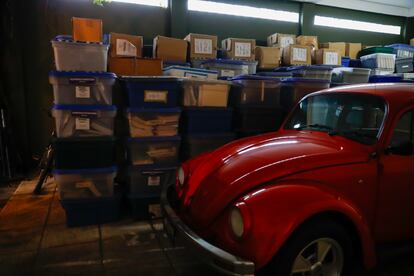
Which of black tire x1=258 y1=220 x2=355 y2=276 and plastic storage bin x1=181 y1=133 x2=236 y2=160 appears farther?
plastic storage bin x1=181 y1=133 x2=236 y2=160

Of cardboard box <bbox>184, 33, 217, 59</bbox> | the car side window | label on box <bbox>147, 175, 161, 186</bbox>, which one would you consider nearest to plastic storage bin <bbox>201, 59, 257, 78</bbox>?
cardboard box <bbox>184, 33, 217, 59</bbox>

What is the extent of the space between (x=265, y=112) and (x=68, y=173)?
2.33 meters

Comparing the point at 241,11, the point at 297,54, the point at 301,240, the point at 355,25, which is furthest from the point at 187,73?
the point at 355,25

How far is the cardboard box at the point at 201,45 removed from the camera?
18.0 feet

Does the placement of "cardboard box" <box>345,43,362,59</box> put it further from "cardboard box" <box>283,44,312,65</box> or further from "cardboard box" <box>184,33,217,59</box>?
"cardboard box" <box>184,33,217,59</box>

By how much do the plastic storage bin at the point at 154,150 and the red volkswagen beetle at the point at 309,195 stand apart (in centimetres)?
94

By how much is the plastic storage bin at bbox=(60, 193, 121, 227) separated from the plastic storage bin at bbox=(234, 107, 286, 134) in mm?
1658

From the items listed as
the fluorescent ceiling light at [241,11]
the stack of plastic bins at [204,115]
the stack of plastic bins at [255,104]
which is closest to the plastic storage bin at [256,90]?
the stack of plastic bins at [255,104]

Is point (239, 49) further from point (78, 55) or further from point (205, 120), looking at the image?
point (78, 55)

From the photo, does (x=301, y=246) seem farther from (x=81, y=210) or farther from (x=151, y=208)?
(x=81, y=210)

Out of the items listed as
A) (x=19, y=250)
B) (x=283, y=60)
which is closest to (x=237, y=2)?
(x=283, y=60)

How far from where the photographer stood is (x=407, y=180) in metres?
2.32

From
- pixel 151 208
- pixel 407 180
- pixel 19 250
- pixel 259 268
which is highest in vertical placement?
pixel 407 180

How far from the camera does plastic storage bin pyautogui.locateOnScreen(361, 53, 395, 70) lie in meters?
6.47
